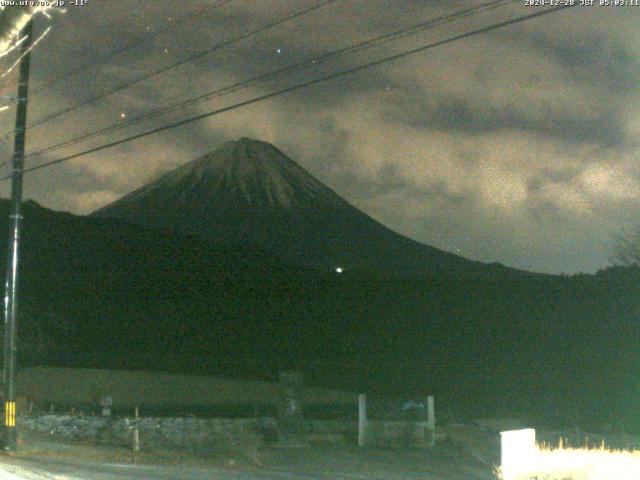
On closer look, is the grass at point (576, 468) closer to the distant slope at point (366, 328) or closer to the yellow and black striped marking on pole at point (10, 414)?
the yellow and black striped marking on pole at point (10, 414)

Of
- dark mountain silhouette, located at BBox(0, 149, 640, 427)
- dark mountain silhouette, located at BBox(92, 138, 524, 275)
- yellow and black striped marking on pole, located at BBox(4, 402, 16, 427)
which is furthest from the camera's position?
dark mountain silhouette, located at BBox(92, 138, 524, 275)

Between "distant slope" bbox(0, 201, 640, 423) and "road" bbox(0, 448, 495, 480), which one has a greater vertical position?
"distant slope" bbox(0, 201, 640, 423)

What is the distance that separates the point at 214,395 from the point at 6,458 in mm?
23893

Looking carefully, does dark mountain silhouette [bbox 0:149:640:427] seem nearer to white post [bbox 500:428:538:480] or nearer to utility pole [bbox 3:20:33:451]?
white post [bbox 500:428:538:480]

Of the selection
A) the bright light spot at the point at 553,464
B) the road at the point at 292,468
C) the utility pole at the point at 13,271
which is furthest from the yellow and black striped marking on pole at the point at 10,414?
the bright light spot at the point at 553,464

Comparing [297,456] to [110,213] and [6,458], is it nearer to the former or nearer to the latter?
[6,458]

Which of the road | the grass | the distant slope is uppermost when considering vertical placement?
the distant slope

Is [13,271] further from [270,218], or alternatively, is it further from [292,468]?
[270,218]

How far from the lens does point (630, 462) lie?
572 inches

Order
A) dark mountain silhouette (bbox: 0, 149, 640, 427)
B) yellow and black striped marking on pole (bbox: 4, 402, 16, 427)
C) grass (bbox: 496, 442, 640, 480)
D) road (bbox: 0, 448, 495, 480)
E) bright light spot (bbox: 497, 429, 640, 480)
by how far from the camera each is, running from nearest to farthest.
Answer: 1. grass (bbox: 496, 442, 640, 480)
2. bright light spot (bbox: 497, 429, 640, 480)
3. road (bbox: 0, 448, 495, 480)
4. yellow and black striped marking on pole (bbox: 4, 402, 16, 427)
5. dark mountain silhouette (bbox: 0, 149, 640, 427)

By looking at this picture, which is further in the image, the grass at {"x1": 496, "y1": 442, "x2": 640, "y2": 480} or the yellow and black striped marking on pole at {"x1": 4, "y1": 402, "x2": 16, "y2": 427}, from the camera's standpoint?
the yellow and black striped marking on pole at {"x1": 4, "y1": 402, "x2": 16, "y2": 427}

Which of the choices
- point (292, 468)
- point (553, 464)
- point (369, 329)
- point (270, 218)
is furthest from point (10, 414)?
point (270, 218)

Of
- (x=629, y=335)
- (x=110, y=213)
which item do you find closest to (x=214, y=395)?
(x=629, y=335)

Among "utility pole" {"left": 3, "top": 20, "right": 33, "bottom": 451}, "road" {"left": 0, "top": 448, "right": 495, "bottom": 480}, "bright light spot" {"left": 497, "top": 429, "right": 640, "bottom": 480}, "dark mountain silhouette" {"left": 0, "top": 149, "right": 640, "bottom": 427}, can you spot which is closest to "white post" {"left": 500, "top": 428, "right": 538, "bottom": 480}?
"bright light spot" {"left": 497, "top": 429, "right": 640, "bottom": 480}
